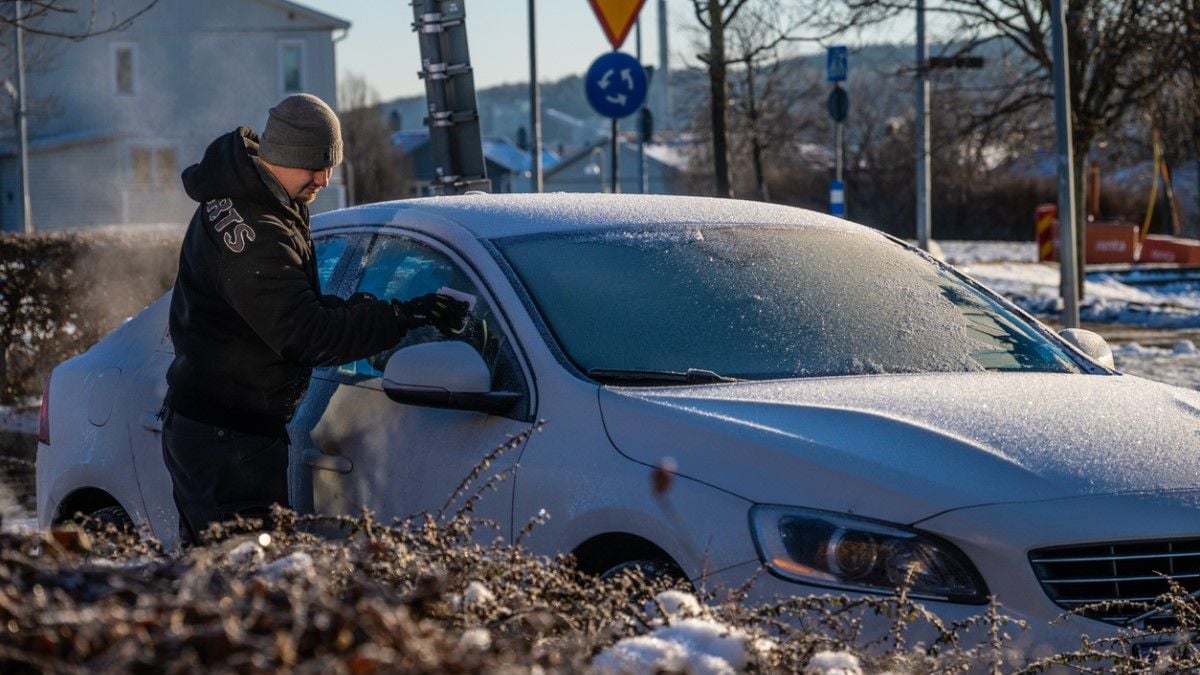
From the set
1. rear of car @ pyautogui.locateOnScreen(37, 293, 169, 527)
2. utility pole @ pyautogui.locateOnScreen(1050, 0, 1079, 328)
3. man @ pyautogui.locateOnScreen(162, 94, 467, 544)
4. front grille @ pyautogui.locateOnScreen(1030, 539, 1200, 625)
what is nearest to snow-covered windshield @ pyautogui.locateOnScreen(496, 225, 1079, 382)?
man @ pyautogui.locateOnScreen(162, 94, 467, 544)

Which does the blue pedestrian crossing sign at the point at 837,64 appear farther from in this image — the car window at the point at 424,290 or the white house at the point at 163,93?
the white house at the point at 163,93

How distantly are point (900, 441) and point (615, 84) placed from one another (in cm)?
1119

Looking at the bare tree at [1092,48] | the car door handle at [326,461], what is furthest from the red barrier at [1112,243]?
the car door handle at [326,461]

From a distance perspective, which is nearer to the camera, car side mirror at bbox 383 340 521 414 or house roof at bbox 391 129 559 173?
car side mirror at bbox 383 340 521 414

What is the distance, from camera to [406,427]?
4762 mm

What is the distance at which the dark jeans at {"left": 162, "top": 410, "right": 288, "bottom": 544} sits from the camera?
188 inches

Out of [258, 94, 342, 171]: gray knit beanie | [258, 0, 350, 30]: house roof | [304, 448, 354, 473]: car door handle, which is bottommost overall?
[304, 448, 354, 473]: car door handle

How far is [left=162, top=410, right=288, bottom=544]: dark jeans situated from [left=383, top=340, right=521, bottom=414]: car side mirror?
490mm

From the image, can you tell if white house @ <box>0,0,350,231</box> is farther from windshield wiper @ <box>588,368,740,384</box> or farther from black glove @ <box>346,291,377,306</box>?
windshield wiper @ <box>588,368,740,384</box>

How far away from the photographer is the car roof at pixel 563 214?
5.13 meters

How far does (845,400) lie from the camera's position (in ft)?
14.1

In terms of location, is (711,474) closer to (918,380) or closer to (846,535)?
(846,535)

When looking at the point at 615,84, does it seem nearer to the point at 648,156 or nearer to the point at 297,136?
the point at 297,136

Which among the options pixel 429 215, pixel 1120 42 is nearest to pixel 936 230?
pixel 1120 42
